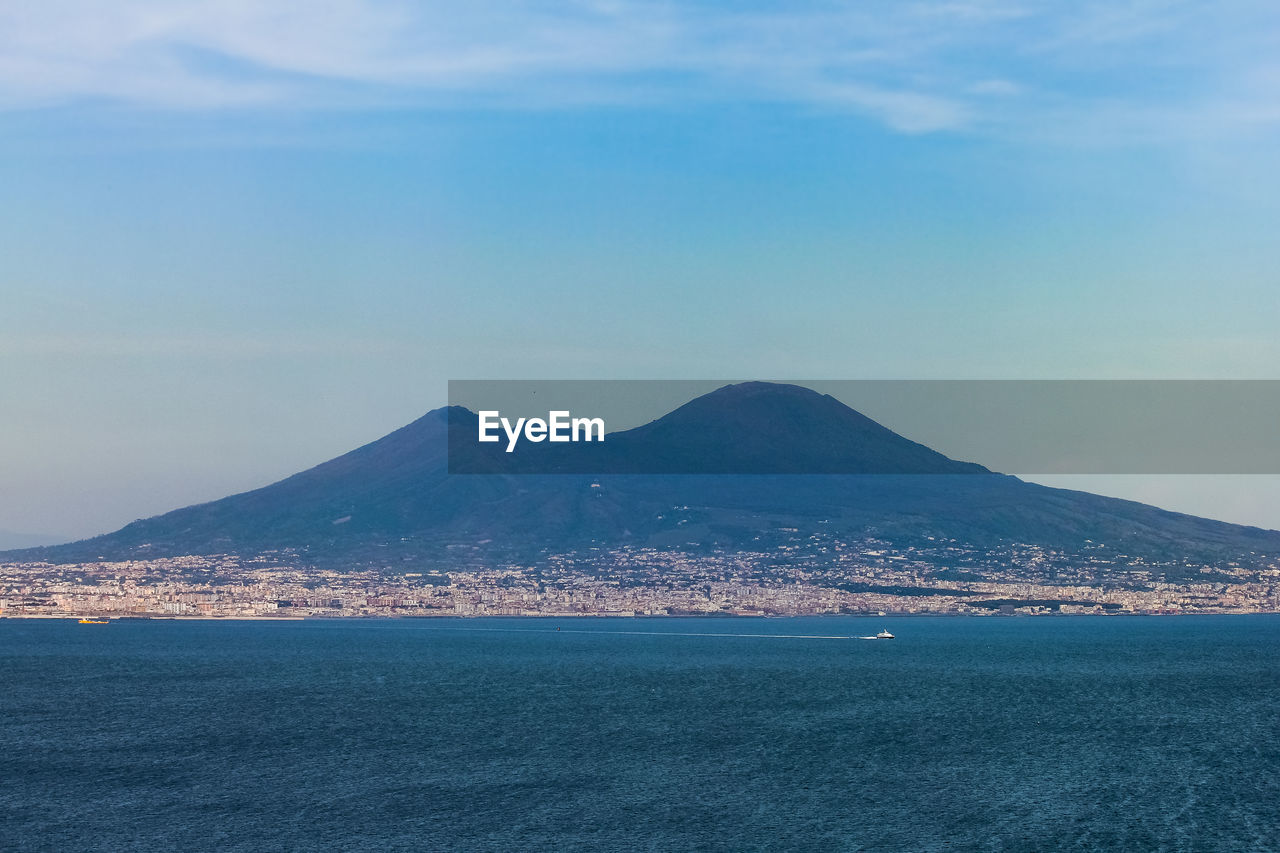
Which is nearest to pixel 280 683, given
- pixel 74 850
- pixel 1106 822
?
pixel 74 850

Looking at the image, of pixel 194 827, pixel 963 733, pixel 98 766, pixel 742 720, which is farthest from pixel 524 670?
pixel 194 827

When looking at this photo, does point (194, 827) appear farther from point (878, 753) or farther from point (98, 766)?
point (878, 753)

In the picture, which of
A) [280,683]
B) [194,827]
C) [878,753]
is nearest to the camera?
[194,827]

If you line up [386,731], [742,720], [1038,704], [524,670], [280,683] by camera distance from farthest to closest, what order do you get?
[524,670]
[280,683]
[1038,704]
[742,720]
[386,731]

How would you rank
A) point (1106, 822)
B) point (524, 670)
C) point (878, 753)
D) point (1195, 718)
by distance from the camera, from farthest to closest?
point (524, 670) → point (1195, 718) → point (878, 753) → point (1106, 822)

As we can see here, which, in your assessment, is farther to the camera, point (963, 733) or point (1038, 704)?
point (1038, 704)

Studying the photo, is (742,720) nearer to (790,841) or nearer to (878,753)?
(878,753)
